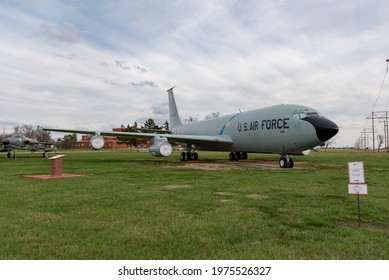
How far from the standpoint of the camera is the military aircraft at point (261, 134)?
1683 centimetres

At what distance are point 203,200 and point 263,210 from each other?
Answer: 167cm

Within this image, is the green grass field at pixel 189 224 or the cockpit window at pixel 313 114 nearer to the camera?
the green grass field at pixel 189 224

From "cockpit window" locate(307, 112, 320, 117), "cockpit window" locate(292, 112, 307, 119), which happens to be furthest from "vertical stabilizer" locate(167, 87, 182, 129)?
"cockpit window" locate(307, 112, 320, 117)

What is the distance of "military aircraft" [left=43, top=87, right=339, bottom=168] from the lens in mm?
16828

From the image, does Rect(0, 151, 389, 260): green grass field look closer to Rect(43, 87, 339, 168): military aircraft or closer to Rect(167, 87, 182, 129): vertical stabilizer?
Answer: Rect(43, 87, 339, 168): military aircraft

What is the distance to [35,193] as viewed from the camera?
8.55 m

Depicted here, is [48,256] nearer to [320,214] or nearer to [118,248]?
[118,248]

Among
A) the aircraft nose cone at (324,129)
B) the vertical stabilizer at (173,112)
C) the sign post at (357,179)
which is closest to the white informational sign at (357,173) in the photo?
the sign post at (357,179)

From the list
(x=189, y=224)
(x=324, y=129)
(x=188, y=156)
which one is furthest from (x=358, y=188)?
(x=188, y=156)

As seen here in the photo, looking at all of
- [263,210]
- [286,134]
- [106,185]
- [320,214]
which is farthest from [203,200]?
[286,134]

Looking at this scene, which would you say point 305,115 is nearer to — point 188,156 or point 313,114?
point 313,114

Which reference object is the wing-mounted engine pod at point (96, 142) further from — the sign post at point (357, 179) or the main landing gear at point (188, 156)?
the sign post at point (357, 179)

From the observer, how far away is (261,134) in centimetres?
2019

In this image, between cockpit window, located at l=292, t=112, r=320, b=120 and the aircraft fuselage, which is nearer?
the aircraft fuselage
